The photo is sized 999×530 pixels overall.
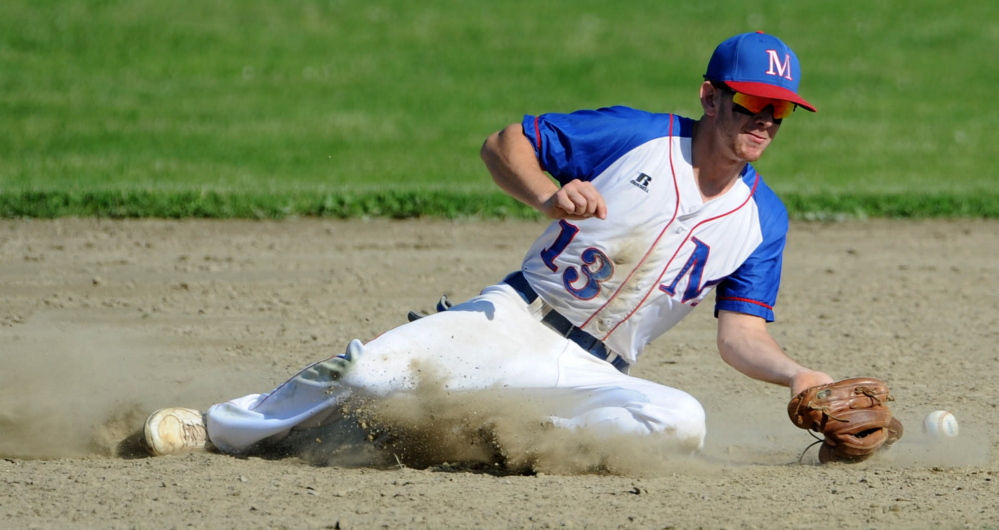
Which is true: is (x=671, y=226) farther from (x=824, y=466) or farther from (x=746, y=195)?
(x=824, y=466)

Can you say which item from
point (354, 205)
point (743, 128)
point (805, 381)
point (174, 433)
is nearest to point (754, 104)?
point (743, 128)

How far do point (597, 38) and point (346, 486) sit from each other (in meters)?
12.8

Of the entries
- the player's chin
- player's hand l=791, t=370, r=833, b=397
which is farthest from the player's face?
player's hand l=791, t=370, r=833, b=397

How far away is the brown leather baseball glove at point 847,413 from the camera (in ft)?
13.7

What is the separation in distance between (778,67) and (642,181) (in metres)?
0.61

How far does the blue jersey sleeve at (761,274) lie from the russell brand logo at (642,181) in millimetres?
456

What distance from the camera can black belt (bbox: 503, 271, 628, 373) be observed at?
4430 mm

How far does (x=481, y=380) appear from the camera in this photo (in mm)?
4242

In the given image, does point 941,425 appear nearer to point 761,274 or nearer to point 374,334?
point 761,274

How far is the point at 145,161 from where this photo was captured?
1077 cm

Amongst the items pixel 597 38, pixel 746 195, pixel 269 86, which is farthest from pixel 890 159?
pixel 746 195

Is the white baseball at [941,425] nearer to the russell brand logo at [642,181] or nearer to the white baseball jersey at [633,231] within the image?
the white baseball jersey at [633,231]

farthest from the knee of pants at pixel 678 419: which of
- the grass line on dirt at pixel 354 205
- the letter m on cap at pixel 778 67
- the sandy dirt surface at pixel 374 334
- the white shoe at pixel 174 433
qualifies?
the grass line on dirt at pixel 354 205

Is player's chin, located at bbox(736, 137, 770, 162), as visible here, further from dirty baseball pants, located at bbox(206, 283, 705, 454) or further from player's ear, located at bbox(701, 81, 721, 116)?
dirty baseball pants, located at bbox(206, 283, 705, 454)
